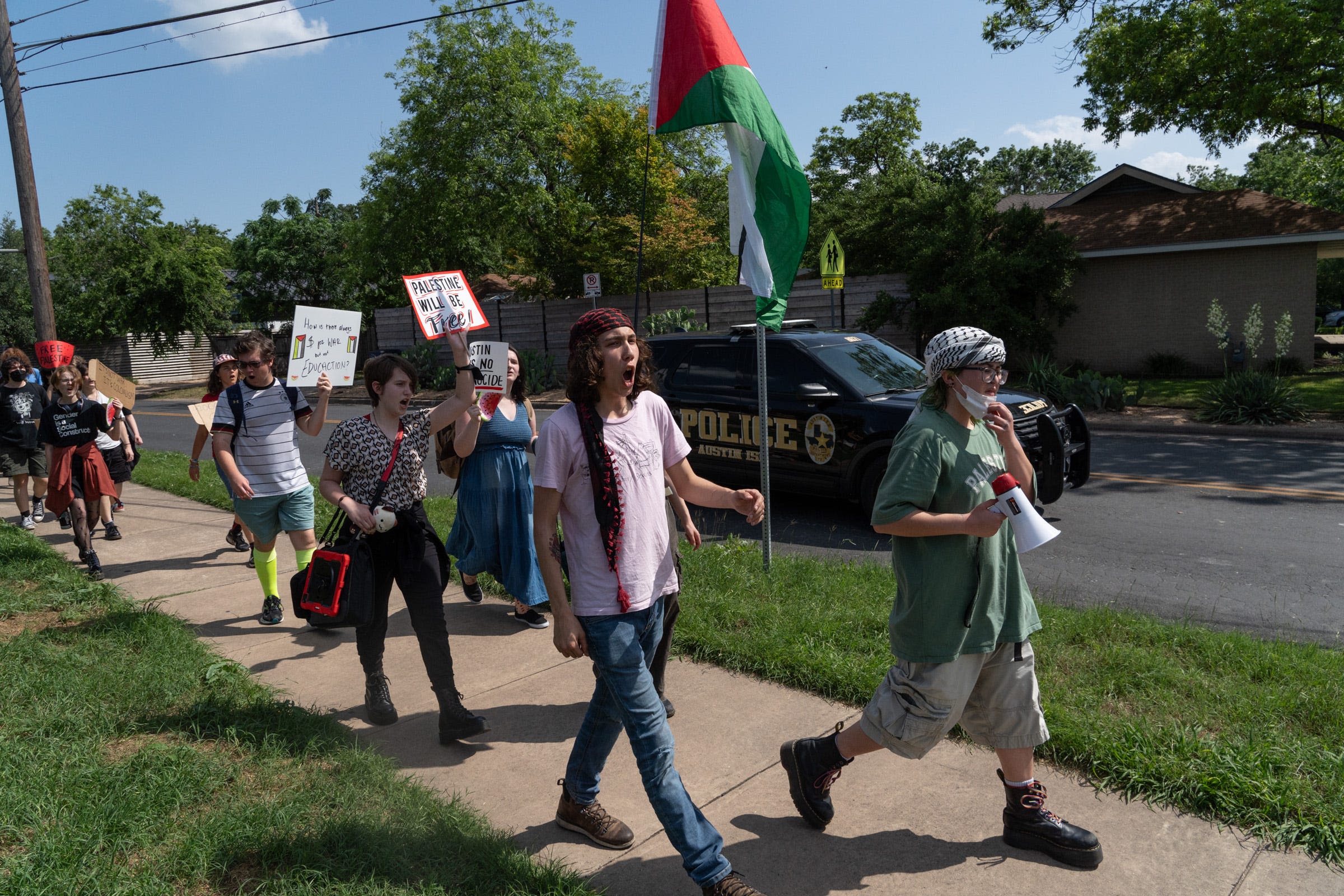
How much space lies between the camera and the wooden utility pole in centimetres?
1198

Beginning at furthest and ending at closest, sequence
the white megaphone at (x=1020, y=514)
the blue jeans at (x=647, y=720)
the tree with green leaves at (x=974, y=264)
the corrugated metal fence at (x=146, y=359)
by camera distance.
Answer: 1. the corrugated metal fence at (x=146, y=359)
2. the tree with green leaves at (x=974, y=264)
3. the blue jeans at (x=647, y=720)
4. the white megaphone at (x=1020, y=514)

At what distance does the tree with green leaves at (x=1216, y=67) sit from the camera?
1492 centimetres

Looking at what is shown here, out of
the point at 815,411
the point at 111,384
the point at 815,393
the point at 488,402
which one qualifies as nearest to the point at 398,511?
the point at 488,402

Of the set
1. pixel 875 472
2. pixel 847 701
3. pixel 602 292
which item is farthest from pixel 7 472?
pixel 602 292

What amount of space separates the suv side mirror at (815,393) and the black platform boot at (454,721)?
14.4ft

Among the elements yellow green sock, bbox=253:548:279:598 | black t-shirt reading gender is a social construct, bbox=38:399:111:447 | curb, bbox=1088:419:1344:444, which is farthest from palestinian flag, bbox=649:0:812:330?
curb, bbox=1088:419:1344:444

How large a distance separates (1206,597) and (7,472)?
10.9 meters

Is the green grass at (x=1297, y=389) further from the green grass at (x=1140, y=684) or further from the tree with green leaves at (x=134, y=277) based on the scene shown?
the tree with green leaves at (x=134, y=277)

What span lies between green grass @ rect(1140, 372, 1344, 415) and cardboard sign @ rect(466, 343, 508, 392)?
13170 mm

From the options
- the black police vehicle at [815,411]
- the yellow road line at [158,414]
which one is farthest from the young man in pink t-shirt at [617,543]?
the yellow road line at [158,414]

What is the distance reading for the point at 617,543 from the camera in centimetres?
296

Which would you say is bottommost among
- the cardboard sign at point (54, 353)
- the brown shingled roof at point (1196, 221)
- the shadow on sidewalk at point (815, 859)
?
the shadow on sidewalk at point (815, 859)

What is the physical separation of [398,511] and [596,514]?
164cm

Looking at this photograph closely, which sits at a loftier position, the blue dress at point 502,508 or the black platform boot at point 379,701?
the blue dress at point 502,508
